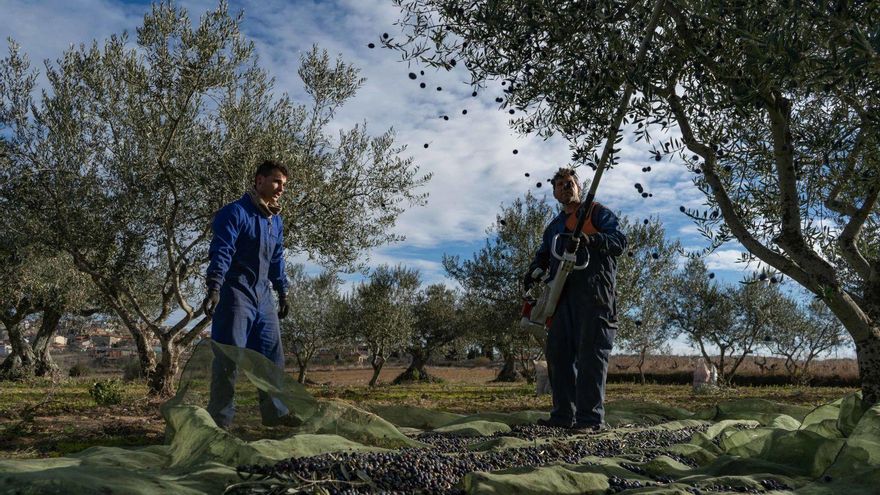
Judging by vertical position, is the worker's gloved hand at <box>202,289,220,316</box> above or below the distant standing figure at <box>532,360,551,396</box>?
above

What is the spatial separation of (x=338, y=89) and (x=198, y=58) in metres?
2.95

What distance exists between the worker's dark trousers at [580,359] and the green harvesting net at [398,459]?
777 millimetres

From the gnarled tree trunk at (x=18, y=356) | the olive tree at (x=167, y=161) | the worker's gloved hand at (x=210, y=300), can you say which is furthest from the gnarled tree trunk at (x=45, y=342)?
the worker's gloved hand at (x=210, y=300)

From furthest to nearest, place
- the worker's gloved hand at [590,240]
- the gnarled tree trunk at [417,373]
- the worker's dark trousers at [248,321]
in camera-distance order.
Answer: the gnarled tree trunk at [417,373]
the worker's gloved hand at [590,240]
the worker's dark trousers at [248,321]

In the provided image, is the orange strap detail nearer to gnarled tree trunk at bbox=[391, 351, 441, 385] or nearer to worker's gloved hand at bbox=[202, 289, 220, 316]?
worker's gloved hand at bbox=[202, 289, 220, 316]

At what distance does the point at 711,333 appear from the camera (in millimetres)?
33500

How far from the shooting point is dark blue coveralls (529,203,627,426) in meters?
6.24

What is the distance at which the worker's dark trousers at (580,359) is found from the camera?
622cm

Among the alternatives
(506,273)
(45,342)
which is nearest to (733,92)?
(506,273)

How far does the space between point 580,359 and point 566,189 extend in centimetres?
176

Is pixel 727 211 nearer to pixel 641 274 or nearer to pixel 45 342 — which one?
pixel 641 274

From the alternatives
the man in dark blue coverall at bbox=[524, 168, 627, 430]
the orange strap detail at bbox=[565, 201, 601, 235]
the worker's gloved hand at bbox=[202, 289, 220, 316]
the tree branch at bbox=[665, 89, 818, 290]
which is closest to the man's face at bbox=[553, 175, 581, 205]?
the man in dark blue coverall at bbox=[524, 168, 627, 430]

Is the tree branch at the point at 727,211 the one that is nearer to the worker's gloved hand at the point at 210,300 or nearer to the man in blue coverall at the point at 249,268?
the man in blue coverall at the point at 249,268

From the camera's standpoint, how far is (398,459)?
11.0ft
